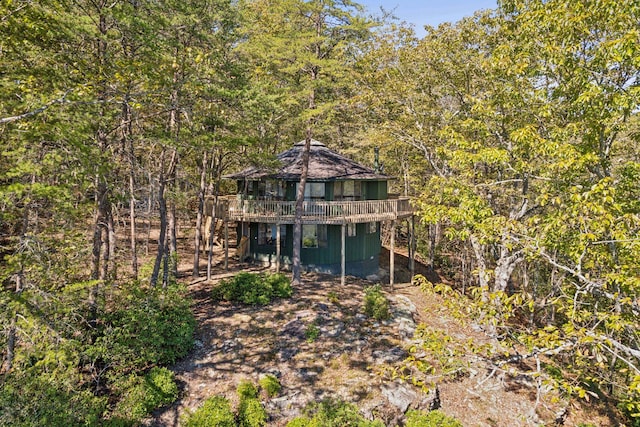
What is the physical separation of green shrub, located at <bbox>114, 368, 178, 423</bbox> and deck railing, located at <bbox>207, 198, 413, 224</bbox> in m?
9.47

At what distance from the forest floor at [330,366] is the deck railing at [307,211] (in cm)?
418

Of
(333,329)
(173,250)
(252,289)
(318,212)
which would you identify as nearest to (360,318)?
(333,329)

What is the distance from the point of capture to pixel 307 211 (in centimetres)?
1900

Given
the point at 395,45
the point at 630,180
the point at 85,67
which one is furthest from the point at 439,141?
the point at 85,67

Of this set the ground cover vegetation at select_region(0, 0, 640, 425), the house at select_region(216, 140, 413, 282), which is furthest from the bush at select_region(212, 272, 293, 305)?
the house at select_region(216, 140, 413, 282)

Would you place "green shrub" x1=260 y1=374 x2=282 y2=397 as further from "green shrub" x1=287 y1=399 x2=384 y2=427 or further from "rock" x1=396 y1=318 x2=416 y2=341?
"rock" x1=396 y1=318 x2=416 y2=341

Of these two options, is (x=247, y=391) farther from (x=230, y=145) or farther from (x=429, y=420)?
(x=230, y=145)

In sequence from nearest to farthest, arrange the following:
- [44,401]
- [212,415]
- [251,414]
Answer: [44,401]
[212,415]
[251,414]

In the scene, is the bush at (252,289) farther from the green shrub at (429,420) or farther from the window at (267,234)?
the green shrub at (429,420)

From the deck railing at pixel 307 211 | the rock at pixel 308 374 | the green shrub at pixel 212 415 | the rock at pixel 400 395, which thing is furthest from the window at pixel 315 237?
the green shrub at pixel 212 415

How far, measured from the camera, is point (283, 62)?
53.5 feet

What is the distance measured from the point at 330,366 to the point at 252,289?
527cm

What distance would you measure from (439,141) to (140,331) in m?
16.1

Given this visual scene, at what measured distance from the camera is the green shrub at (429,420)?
10235 mm
